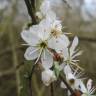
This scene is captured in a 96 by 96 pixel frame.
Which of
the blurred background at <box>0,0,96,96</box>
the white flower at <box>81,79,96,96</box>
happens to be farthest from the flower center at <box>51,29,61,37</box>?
the blurred background at <box>0,0,96,96</box>

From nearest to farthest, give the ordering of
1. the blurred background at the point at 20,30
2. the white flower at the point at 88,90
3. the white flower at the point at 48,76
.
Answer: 1. the white flower at the point at 48,76
2. the white flower at the point at 88,90
3. the blurred background at the point at 20,30

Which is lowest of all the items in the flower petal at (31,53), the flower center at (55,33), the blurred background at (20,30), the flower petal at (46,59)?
the blurred background at (20,30)

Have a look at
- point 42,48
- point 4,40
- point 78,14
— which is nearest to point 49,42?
point 42,48

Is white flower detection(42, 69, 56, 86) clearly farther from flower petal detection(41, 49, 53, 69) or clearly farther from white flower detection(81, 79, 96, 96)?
white flower detection(81, 79, 96, 96)

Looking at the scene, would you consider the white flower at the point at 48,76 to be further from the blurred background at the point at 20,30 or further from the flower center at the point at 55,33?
the blurred background at the point at 20,30

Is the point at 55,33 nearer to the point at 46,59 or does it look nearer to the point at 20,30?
the point at 46,59

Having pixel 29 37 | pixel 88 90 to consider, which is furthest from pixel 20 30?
pixel 29 37

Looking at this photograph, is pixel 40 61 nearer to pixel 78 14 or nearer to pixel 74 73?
pixel 74 73

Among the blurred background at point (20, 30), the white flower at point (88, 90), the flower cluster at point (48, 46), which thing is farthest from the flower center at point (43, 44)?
the blurred background at point (20, 30)
